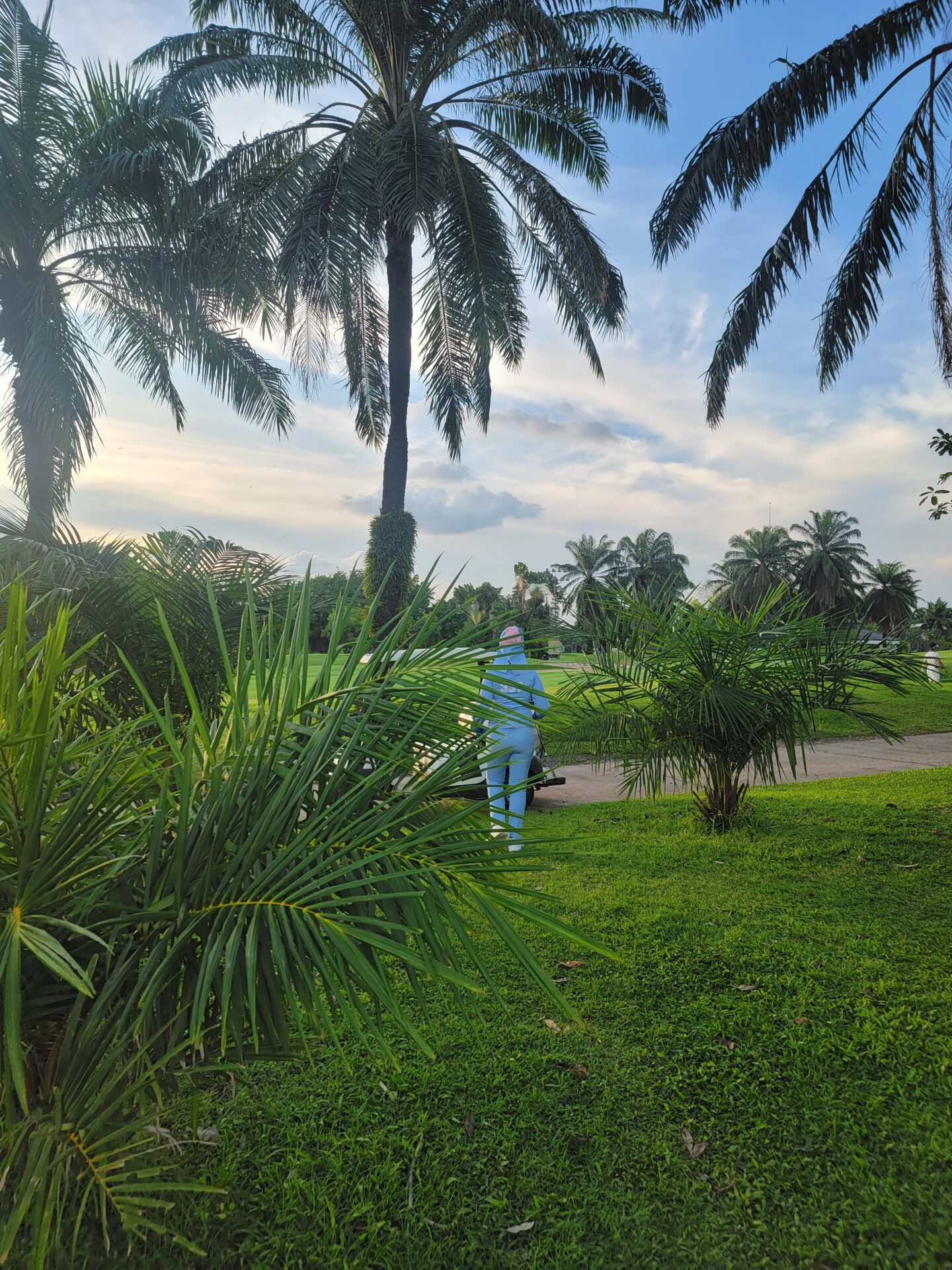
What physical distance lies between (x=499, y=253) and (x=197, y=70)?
20.4 ft

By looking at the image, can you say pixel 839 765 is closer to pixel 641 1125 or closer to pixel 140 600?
pixel 641 1125

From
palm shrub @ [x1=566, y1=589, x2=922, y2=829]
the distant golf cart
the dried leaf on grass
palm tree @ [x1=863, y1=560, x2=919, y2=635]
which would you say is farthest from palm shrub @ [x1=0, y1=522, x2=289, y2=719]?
palm tree @ [x1=863, y1=560, x2=919, y2=635]

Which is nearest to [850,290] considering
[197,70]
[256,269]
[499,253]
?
[499,253]

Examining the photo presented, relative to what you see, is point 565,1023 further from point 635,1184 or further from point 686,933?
point 686,933

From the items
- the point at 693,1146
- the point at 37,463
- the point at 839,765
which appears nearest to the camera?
the point at 693,1146

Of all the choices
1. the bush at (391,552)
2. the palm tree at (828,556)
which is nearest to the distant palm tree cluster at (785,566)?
the palm tree at (828,556)

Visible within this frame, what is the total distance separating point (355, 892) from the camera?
56.1 inches

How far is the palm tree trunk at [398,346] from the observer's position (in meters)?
13.5

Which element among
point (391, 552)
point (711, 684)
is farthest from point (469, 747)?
point (391, 552)

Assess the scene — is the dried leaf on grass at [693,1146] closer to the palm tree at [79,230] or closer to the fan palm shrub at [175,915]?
the fan palm shrub at [175,915]

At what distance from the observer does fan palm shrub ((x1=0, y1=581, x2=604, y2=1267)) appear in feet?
3.98

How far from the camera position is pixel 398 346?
13672mm

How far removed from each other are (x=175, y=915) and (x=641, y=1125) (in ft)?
5.83

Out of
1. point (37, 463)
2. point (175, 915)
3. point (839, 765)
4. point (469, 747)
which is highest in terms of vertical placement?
point (37, 463)
